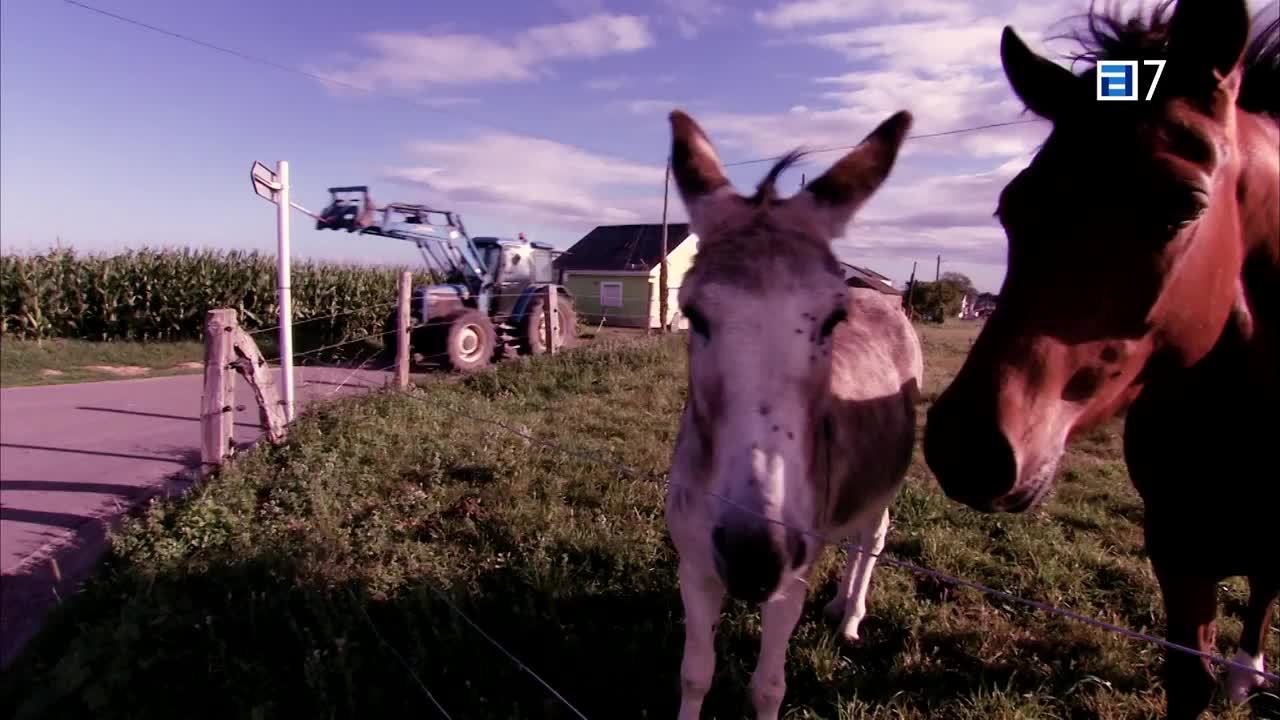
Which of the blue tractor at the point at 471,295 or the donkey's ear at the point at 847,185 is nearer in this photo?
the donkey's ear at the point at 847,185

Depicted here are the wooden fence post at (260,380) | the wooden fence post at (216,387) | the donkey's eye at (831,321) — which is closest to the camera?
the donkey's eye at (831,321)

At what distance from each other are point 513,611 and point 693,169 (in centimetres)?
268

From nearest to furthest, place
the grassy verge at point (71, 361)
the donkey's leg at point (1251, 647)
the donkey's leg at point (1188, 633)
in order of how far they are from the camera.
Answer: the grassy verge at point (71, 361), the donkey's leg at point (1188, 633), the donkey's leg at point (1251, 647)

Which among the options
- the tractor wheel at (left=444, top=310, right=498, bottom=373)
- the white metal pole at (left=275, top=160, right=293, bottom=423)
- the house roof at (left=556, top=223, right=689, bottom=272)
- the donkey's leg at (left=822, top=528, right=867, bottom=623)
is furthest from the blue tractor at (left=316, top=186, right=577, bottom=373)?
the house roof at (left=556, top=223, right=689, bottom=272)

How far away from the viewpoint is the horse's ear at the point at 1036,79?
175 cm

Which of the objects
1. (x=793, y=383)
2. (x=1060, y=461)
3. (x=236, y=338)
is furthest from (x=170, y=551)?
(x=1060, y=461)

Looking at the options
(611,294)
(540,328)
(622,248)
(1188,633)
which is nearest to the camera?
(1188,633)

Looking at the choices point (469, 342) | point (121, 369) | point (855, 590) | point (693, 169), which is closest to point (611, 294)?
point (469, 342)

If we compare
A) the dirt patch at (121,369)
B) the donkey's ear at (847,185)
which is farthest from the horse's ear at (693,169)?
the dirt patch at (121,369)

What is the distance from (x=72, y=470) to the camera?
6.47 meters

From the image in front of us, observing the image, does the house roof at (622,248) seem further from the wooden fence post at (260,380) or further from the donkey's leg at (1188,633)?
the donkey's leg at (1188,633)

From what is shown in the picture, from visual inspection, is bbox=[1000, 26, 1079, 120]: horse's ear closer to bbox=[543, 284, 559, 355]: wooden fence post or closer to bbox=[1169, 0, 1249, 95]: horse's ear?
bbox=[1169, 0, 1249, 95]: horse's ear

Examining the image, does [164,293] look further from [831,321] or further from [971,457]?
[971,457]

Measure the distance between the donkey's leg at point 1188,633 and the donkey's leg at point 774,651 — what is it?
133cm
